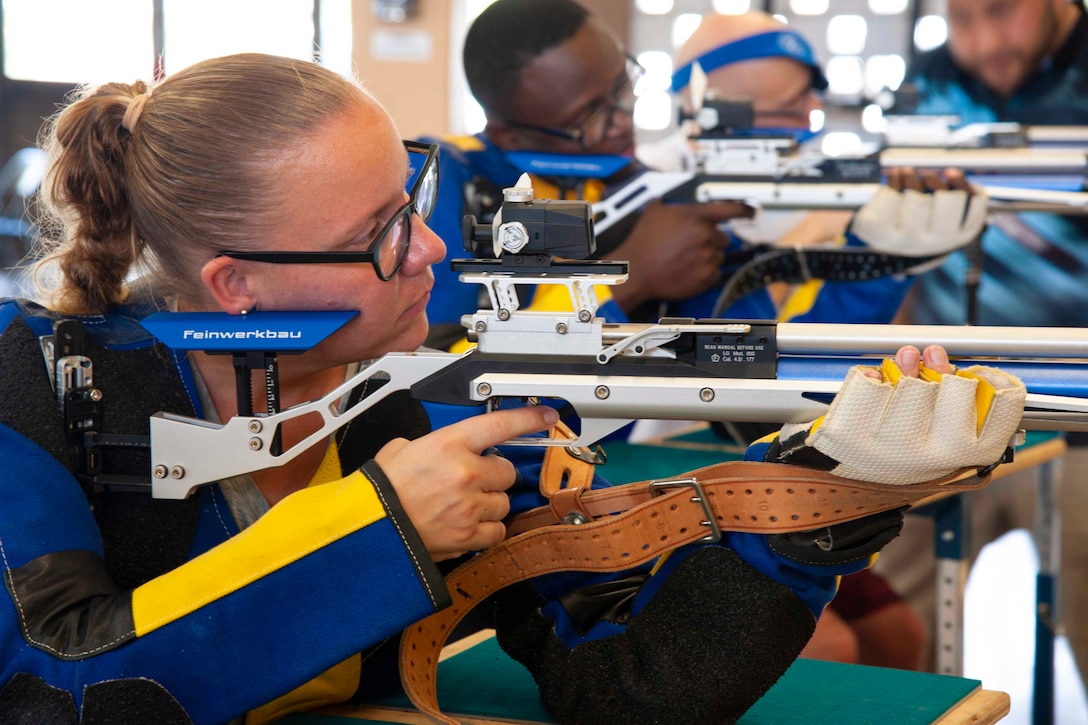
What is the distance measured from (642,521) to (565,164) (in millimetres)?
1455

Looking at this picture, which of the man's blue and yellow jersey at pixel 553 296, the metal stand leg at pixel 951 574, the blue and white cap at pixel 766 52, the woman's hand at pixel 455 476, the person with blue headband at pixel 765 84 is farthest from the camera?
the blue and white cap at pixel 766 52

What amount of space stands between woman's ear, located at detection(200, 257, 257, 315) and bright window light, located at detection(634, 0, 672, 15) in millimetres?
4935

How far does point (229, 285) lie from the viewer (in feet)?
3.51

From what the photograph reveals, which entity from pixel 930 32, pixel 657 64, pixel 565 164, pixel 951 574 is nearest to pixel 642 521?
pixel 951 574

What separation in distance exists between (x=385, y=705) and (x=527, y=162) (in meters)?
1.43

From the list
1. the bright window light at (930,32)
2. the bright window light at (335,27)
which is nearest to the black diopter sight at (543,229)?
the bright window light at (930,32)

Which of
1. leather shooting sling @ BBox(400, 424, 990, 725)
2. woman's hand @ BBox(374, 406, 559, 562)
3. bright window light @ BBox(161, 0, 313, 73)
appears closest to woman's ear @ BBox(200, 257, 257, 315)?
woman's hand @ BBox(374, 406, 559, 562)

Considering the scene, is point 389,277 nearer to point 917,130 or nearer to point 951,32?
point 917,130

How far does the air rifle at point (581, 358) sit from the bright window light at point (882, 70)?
4.72 m

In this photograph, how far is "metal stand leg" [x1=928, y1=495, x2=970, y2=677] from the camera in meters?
1.97

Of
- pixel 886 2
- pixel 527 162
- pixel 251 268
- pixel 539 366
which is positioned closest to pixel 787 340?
pixel 539 366

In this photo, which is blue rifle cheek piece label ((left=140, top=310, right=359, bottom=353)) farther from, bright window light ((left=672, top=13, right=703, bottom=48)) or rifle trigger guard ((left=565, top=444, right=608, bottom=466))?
bright window light ((left=672, top=13, right=703, bottom=48))

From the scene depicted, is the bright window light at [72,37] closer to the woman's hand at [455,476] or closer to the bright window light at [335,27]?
the bright window light at [335,27]

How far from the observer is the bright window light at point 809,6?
5.44m
